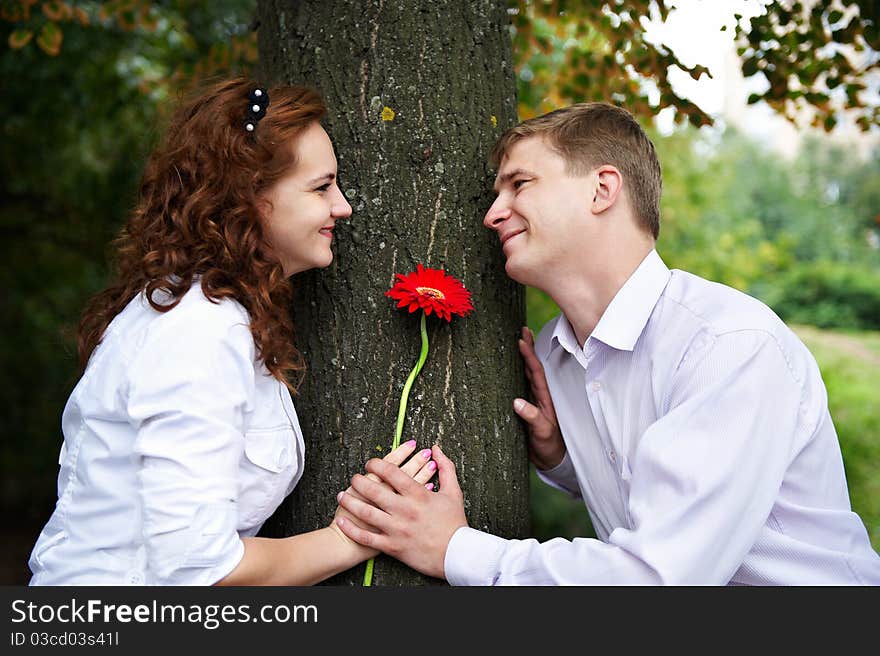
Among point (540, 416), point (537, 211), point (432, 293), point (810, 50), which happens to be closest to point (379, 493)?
point (432, 293)

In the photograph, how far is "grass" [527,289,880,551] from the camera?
7605 mm

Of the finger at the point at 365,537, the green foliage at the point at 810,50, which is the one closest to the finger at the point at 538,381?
the finger at the point at 365,537

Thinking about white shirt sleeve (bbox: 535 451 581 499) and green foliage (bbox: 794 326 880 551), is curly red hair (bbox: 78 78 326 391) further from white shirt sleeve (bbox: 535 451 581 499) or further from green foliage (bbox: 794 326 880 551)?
green foliage (bbox: 794 326 880 551)

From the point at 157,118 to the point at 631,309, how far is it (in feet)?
5.84

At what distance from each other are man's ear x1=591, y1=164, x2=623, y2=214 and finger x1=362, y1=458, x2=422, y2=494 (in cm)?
97

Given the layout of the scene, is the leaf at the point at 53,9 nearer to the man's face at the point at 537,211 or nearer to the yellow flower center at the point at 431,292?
the man's face at the point at 537,211

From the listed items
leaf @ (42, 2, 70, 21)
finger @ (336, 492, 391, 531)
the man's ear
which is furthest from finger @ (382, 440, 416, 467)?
leaf @ (42, 2, 70, 21)

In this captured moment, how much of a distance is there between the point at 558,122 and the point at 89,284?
682cm

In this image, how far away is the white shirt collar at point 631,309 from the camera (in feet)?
8.21

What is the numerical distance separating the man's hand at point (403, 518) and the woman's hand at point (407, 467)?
14 mm

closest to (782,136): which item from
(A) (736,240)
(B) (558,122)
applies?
(A) (736,240)

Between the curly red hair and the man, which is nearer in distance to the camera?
the man

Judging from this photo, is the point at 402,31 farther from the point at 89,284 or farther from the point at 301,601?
the point at 89,284

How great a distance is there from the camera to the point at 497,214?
254cm
